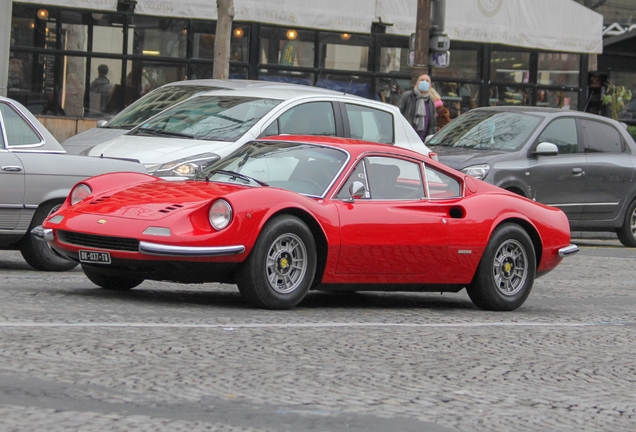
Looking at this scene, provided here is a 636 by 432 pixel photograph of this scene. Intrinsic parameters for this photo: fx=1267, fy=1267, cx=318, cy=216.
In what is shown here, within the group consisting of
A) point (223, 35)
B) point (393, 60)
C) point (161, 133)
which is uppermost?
point (393, 60)

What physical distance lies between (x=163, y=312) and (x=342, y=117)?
20.8 ft

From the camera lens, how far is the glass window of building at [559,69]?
94.7ft

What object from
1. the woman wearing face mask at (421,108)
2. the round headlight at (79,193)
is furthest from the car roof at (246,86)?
the round headlight at (79,193)

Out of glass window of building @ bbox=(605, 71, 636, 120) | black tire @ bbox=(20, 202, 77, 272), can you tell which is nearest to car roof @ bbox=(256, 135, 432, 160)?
black tire @ bbox=(20, 202, 77, 272)

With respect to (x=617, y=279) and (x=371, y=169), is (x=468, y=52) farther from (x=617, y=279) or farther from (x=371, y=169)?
(x=371, y=169)

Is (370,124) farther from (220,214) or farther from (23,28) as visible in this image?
(23,28)

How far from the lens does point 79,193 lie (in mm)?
9297

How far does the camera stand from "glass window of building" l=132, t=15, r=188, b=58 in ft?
76.3

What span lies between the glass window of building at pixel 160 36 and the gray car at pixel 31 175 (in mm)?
12502

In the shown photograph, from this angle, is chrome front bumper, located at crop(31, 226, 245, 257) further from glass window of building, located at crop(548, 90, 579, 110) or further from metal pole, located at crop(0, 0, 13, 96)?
glass window of building, located at crop(548, 90, 579, 110)

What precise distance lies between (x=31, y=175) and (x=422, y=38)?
10587 mm

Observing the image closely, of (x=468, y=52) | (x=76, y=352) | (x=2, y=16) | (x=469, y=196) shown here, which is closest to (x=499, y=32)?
(x=468, y=52)

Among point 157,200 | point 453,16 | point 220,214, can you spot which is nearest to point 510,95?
point 453,16

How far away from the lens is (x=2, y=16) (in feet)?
54.2
